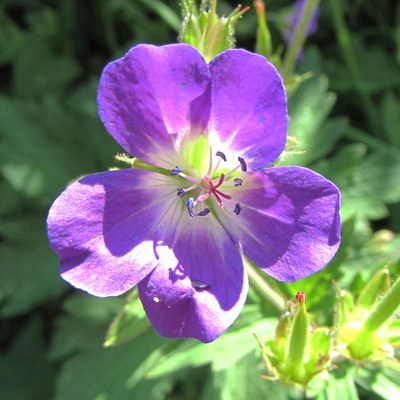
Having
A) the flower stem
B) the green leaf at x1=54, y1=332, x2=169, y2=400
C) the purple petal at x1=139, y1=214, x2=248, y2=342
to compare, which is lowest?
the green leaf at x1=54, y1=332, x2=169, y2=400

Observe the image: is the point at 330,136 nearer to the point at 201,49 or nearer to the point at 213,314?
the point at 201,49

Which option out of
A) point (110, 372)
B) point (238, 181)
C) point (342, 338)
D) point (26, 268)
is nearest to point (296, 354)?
point (342, 338)

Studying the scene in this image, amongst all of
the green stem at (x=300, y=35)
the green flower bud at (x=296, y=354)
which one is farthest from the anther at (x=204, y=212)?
the green stem at (x=300, y=35)

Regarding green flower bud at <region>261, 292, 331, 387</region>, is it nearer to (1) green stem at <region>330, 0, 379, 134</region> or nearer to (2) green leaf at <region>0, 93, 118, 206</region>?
(2) green leaf at <region>0, 93, 118, 206</region>

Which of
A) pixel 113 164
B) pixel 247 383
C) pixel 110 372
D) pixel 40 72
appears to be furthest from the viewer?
pixel 40 72

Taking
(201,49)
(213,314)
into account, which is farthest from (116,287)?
(201,49)

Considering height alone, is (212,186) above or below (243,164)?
below

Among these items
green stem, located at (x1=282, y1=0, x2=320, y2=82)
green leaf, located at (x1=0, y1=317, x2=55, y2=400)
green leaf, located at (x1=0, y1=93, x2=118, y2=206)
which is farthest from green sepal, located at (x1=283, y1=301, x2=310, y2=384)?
green leaf, located at (x1=0, y1=317, x2=55, y2=400)

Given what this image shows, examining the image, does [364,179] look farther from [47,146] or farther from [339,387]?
[47,146]
